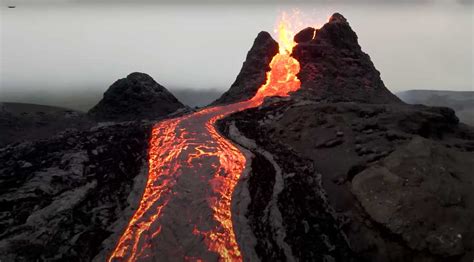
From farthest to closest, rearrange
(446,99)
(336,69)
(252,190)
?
(446,99) < (336,69) < (252,190)

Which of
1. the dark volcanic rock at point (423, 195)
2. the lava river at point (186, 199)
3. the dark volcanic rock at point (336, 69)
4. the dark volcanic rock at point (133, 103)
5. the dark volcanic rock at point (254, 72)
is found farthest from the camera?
the dark volcanic rock at point (133, 103)

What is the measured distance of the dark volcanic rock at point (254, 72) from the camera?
36.8m

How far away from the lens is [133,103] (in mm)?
43250

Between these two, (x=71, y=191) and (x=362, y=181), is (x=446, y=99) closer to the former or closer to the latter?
(x=362, y=181)

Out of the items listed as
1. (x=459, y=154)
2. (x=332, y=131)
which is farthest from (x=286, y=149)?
(x=459, y=154)

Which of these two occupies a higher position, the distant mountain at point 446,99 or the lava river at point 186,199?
the distant mountain at point 446,99

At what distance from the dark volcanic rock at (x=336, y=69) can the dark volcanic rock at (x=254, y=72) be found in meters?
3.15

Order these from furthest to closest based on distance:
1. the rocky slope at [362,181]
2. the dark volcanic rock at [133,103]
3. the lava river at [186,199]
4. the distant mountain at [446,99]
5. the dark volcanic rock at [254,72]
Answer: the distant mountain at [446,99] → the dark volcanic rock at [133,103] → the dark volcanic rock at [254,72] → the rocky slope at [362,181] → the lava river at [186,199]

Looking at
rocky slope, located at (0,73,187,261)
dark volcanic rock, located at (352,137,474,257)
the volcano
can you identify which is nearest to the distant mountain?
the volcano

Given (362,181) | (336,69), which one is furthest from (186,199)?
(336,69)

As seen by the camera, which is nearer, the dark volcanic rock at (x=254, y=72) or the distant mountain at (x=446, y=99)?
the dark volcanic rock at (x=254, y=72)

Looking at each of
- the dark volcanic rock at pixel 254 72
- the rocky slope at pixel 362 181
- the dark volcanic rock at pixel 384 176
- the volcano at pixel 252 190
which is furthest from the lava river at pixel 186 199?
the dark volcanic rock at pixel 254 72

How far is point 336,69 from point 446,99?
219ft

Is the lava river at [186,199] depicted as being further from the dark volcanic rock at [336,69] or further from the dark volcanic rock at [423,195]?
the dark volcanic rock at [336,69]
